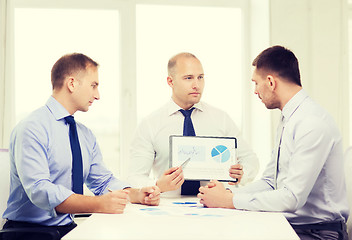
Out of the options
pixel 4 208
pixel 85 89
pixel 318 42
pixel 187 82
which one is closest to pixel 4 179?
pixel 4 208

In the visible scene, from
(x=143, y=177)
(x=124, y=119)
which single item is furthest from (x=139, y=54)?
(x=143, y=177)

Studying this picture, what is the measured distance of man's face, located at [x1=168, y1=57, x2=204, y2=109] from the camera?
3.21 metres

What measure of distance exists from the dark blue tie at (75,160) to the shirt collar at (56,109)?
1.4 inches

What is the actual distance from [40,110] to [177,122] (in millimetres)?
997

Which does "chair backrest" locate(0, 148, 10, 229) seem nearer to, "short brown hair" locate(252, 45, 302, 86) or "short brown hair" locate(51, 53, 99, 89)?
"short brown hair" locate(51, 53, 99, 89)

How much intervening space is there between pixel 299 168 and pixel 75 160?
116 cm

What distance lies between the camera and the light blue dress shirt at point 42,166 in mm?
2312

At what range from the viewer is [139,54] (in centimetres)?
438

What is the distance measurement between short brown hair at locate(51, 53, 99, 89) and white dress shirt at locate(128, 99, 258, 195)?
28.7 inches

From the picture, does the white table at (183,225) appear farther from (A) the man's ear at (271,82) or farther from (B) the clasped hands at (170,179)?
(A) the man's ear at (271,82)

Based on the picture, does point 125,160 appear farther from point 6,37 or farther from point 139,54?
point 6,37

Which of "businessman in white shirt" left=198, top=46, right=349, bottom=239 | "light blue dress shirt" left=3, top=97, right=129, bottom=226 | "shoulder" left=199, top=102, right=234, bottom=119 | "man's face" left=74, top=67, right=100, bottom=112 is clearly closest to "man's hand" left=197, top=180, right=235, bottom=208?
"businessman in white shirt" left=198, top=46, right=349, bottom=239

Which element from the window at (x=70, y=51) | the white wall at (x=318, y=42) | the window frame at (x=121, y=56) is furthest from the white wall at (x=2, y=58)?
the white wall at (x=318, y=42)

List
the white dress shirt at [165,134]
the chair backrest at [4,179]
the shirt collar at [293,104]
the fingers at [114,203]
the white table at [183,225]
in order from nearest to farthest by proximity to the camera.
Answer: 1. the white table at [183,225]
2. the fingers at [114,203]
3. the shirt collar at [293,104]
4. the chair backrest at [4,179]
5. the white dress shirt at [165,134]
